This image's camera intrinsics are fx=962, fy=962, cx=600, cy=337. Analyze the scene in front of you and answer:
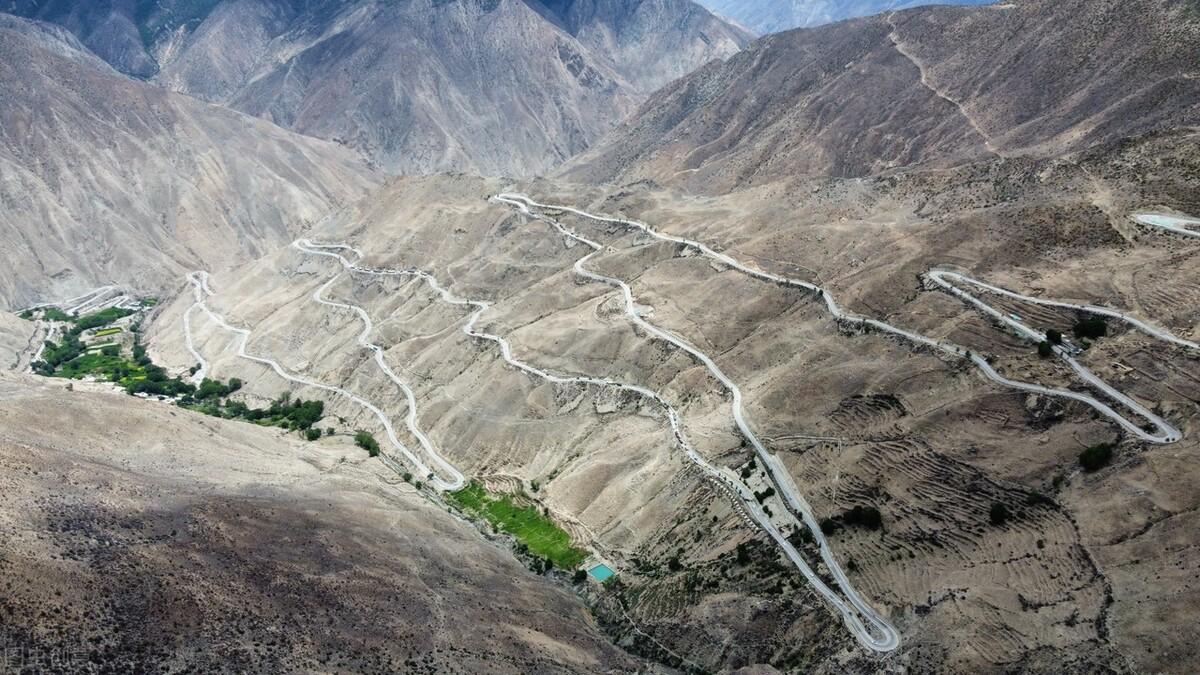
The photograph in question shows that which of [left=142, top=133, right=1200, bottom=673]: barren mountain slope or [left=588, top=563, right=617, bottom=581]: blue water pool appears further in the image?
[left=588, top=563, right=617, bottom=581]: blue water pool

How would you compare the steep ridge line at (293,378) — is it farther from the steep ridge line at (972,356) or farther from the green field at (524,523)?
the steep ridge line at (972,356)

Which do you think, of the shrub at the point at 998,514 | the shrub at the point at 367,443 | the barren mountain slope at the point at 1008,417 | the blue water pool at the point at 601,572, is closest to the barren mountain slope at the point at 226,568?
the blue water pool at the point at 601,572

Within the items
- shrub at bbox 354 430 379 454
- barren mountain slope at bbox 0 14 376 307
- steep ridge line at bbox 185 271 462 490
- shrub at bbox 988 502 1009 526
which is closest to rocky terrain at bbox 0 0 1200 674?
shrub at bbox 988 502 1009 526

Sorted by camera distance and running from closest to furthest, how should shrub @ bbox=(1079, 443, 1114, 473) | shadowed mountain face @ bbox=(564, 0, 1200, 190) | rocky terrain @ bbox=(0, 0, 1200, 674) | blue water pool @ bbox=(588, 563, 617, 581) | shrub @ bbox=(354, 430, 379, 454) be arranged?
rocky terrain @ bbox=(0, 0, 1200, 674)
shrub @ bbox=(1079, 443, 1114, 473)
blue water pool @ bbox=(588, 563, 617, 581)
shrub @ bbox=(354, 430, 379, 454)
shadowed mountain face @ bbox=(564, 0, 1200, 190)

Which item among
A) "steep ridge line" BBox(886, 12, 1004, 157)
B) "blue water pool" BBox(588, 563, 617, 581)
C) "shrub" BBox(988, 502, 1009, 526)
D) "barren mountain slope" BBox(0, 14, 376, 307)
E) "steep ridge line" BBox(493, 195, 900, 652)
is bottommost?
"barren mountain slope" BBox(0, 14, 376, 307)

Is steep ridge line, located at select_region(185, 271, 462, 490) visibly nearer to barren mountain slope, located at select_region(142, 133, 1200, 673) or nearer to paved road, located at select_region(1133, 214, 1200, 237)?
barren mountain slope, located at select_region(142, 133, 1200, 673)

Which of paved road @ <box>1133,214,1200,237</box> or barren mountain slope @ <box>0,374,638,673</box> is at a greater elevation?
paved road @ <box>1133,214,1200,237</box>
